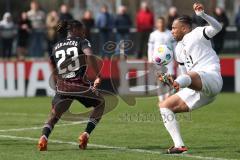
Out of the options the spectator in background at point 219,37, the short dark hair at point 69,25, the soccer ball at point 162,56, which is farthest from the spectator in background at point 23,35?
the soccer ball at point 162,56

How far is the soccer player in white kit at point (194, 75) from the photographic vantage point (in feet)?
37.4

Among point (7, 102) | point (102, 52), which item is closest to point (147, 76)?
point (102, 52)

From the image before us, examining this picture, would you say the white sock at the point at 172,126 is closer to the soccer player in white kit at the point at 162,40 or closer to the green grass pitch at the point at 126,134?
the green grass pitch at the point at 126,134

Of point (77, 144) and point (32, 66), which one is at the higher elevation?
point (77, 144)

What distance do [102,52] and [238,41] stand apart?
4654mm

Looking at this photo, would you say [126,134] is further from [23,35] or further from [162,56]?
[23,35]

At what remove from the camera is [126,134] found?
564 inches

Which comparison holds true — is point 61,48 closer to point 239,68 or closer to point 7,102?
point 7,102

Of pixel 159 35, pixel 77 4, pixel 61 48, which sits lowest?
pixel 77 4

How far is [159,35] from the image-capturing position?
2069 cm

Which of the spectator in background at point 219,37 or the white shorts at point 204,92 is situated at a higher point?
the white shorts at point 204,92

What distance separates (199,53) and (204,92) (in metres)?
0.57

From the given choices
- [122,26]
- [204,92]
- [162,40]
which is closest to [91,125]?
[204,92]

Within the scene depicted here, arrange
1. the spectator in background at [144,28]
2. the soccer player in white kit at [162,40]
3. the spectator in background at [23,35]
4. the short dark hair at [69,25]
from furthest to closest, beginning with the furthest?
1. the spectator in background at [23,35]
2. the spectator in background at [144,28]
3. the soccer player in white kit at [162,40]
4. the short dark hair at [69,25]
